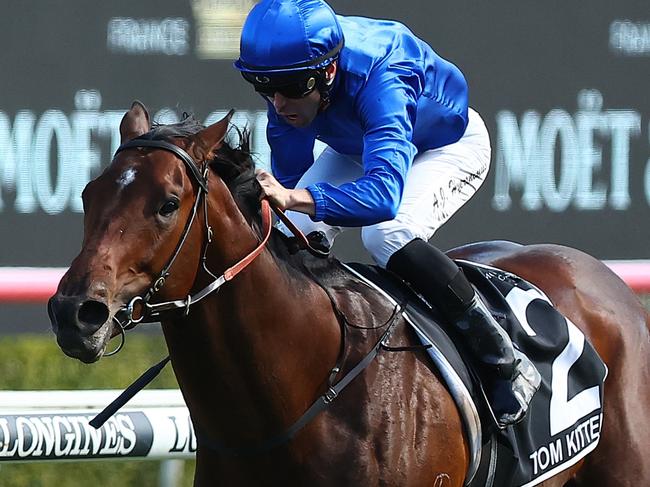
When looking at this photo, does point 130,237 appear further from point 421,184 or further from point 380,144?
point 421,184

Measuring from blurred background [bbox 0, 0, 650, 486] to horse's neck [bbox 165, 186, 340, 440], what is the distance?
2.45m

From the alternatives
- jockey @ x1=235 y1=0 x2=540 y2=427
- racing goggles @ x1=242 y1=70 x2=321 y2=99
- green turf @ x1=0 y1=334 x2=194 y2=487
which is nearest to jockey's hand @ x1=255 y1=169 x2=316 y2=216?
jockey @ x1=235 y1=0 x2=540 y2=427

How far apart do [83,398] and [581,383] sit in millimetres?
1739

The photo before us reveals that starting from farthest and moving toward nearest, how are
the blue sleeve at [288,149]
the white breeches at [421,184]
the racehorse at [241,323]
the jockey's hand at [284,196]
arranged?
the blue sleeve at [288,149] → the white breeches at [421,184] → the jockey's hand at [284,196] → the racehorse at [241,323]

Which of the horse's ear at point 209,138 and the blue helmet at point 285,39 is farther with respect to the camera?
the blue helmet at point 285,39

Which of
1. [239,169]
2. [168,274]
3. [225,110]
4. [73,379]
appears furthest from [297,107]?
[225,110]

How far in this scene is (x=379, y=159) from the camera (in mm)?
3262

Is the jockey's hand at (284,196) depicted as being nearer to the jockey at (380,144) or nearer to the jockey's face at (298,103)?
the jockey at (380,144)

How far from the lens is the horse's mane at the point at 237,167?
3092mm

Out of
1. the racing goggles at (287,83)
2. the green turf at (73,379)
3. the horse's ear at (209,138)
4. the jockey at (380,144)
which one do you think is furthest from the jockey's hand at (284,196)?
the green turf at (73,379)

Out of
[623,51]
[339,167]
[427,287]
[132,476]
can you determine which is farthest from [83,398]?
[623,51]

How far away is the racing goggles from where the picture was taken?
3.29 meters

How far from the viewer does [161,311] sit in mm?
2883

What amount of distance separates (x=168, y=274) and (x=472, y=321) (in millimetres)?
944
